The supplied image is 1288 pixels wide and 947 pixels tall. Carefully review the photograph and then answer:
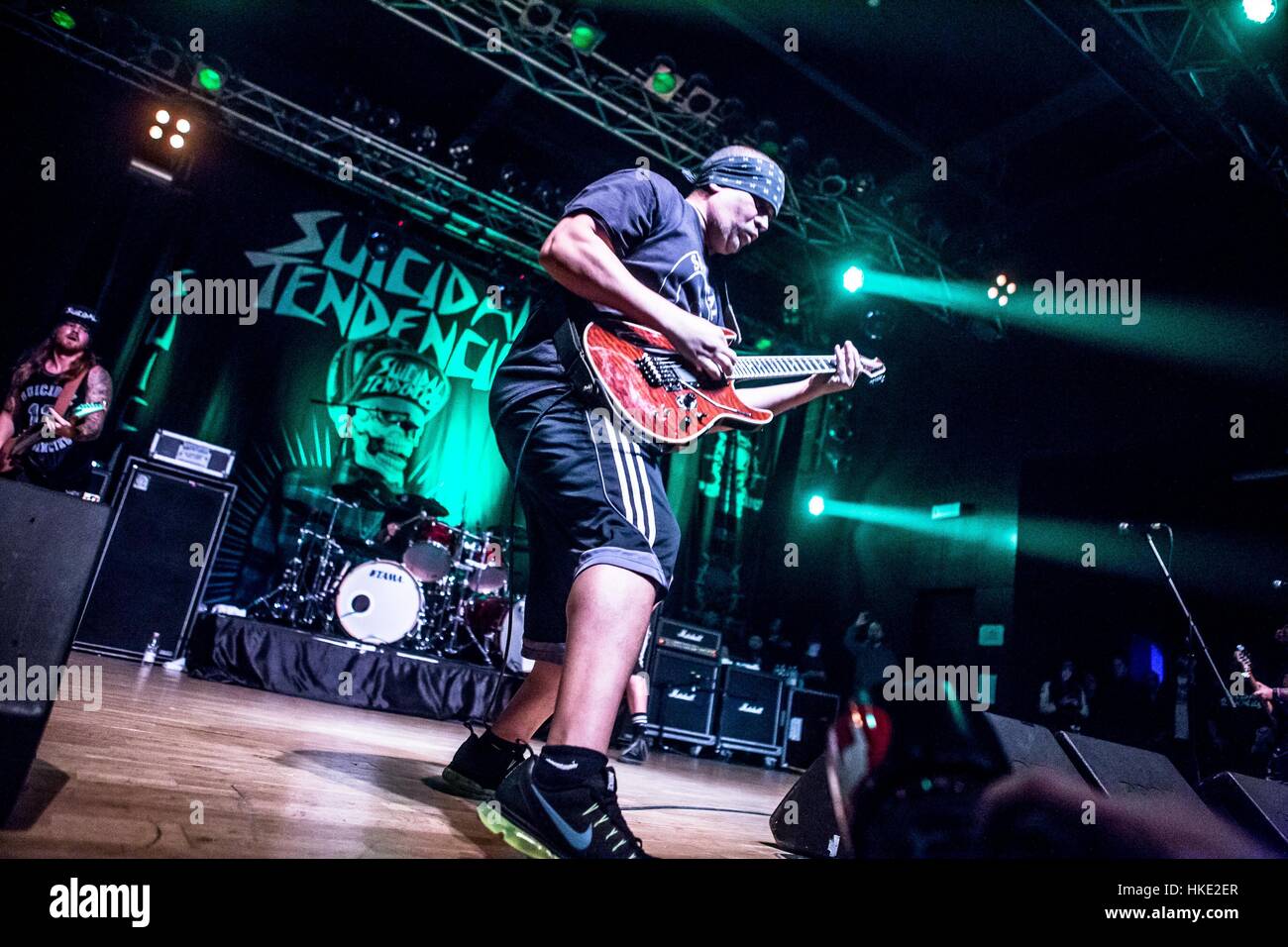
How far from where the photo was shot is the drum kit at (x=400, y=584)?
606 centimetres

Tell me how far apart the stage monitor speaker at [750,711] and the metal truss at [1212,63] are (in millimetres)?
6034

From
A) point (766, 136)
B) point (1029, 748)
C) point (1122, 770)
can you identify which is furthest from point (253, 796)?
point (766, 136)

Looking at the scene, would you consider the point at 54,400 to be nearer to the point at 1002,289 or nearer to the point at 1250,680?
the point at 1002,289

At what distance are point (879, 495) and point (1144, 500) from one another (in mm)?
2957

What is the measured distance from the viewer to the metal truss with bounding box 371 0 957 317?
6.36 metres

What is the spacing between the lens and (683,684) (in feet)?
23.9

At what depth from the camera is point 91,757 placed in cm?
161

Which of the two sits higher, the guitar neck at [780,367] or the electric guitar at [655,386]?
the guitar neck at [780,367]

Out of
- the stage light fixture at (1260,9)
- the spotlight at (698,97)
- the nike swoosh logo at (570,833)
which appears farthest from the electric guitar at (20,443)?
the stage light fixture at (1260,9)

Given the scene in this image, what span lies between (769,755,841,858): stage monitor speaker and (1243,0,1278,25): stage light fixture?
5922 mm

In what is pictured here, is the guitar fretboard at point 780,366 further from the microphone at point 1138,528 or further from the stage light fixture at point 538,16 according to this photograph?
the stage light fixture at point 538,16

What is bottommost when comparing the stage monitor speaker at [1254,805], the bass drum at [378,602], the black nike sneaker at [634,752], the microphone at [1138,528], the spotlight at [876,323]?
the black nike sneaker at [634,752]

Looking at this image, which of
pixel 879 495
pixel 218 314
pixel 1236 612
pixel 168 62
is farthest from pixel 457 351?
pixel 1236 612

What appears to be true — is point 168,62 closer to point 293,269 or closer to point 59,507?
point 293,269
